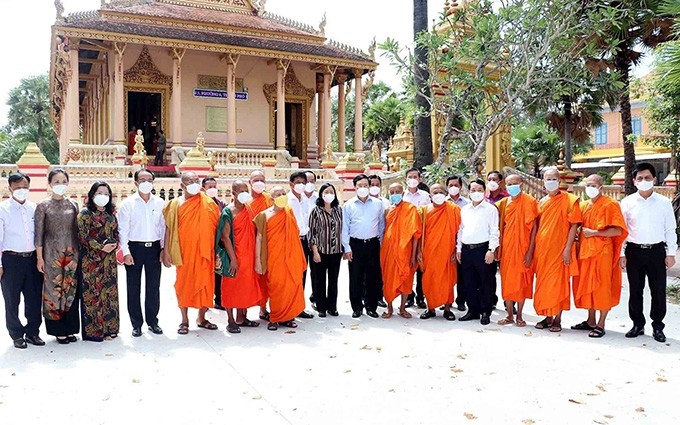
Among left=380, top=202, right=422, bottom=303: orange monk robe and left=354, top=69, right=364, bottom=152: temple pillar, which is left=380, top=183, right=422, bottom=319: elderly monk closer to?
left=380, top=202, right=422, bottom=303: orange monk robe

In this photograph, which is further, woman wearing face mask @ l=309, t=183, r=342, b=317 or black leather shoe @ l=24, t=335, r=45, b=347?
woman wearing face mask @ l=309, t=183, r=342, b=317

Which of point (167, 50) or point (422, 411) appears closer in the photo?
point (422, 411)

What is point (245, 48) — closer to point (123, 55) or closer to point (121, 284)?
point (123, 55)

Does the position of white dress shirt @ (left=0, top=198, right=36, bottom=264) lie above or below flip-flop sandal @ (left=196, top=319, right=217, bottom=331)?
above

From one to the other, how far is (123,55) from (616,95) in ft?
50.1

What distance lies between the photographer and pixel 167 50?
20719 mm

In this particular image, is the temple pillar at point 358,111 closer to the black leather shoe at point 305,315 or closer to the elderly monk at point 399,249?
the elderly monk at point 399,249

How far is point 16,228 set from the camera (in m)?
5.41

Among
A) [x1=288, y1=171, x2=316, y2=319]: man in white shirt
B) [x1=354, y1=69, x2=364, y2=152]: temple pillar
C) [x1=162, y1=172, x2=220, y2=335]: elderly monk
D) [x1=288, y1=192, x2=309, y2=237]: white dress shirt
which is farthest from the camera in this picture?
[x1=354, y1=69, x2=364, y2=152]: temple pillar

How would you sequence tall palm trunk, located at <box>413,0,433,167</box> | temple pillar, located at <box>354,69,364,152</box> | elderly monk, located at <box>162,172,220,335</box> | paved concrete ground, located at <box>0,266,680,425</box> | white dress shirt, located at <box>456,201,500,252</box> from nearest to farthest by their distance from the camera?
1. paved concrete ground, located at <box>0,266,680,425</box>
2. elderly monk, located at <box>162,172,220,335</box>
3. white dress shirt, located at <box>456,201,500,252</box>
4. tall palm trunk, located at <box>413,0,433,167</box>
5. temple pillar, located at <box>354,69,364,152</box>

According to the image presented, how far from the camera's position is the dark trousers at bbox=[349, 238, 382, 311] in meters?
6.81

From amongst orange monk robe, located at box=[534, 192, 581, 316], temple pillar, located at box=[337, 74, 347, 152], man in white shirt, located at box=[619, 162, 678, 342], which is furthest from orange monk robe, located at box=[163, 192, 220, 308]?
temple pillar, located at box=[337, 74, 347, 152]

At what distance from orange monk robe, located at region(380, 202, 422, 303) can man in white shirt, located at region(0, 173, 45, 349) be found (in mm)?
3486

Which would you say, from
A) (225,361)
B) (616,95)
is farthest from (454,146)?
(225,361)
